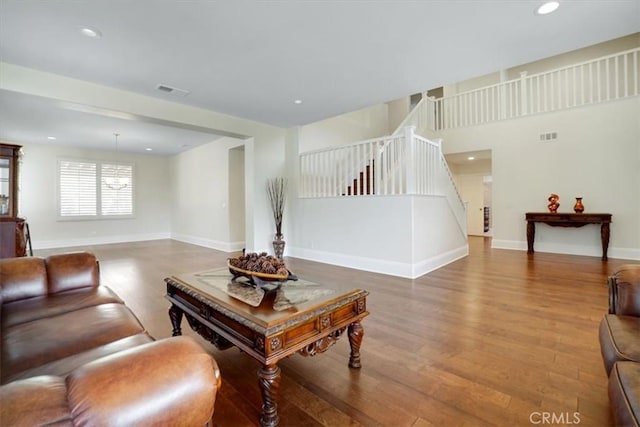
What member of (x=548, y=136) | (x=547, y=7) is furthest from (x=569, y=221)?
(x=547, y=7)

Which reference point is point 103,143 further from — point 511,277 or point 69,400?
point 511,277

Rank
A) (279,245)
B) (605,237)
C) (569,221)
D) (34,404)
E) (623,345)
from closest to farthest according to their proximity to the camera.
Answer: (34,404), (623,345), (605,237), (569,221), (279,245)

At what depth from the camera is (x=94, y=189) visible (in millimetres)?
8203

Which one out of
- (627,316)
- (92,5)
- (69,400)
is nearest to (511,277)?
(627,316)

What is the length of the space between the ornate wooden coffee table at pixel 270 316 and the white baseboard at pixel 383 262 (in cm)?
255

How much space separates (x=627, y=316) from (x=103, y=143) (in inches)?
370

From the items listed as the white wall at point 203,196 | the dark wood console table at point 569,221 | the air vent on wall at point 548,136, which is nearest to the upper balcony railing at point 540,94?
the air vent on wall at point 548,136

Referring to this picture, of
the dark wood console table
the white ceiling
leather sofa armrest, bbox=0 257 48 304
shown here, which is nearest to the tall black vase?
the white ceiling

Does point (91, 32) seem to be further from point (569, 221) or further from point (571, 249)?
point (571, 249)

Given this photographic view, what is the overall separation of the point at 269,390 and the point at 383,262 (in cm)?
340

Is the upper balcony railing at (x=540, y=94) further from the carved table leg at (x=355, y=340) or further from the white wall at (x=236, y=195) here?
the carved table leg at (x=355, y=340)

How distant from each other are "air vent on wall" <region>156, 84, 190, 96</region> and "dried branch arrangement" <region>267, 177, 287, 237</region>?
2.27 metres

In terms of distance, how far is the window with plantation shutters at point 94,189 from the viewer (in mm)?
7734

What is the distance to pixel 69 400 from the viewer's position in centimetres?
64
